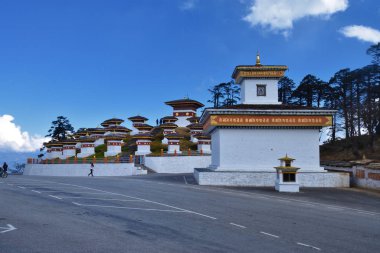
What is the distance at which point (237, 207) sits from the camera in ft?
53.7

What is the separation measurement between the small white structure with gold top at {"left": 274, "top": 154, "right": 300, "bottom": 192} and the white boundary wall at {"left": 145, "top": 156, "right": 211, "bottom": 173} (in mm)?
22388

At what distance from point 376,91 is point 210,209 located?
44.8m

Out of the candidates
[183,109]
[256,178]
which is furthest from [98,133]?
[256,178]

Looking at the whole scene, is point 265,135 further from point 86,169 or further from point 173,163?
point 86,169

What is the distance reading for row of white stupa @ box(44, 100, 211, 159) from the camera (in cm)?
5456

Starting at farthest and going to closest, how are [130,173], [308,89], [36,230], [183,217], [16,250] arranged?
1. [308,89]
2. [130,173]
3. [183,217]
4. [36,230]
5. [16,250]

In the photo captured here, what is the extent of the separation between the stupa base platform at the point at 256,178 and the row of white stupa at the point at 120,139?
22.2 m

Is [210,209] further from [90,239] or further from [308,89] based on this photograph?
[308,89]

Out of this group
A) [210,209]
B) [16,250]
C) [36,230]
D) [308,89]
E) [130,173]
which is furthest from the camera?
[308,89]

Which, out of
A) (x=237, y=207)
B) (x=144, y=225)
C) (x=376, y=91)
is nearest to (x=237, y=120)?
(x=237, y=207)

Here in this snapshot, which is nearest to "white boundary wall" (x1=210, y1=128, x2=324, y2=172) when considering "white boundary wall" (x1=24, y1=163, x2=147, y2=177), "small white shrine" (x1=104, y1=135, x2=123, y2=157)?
"white boundary wall" (x1=24, y1=163, x2=147, y2=177)

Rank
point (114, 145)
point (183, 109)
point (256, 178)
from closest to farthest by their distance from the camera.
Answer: point (256, 178), point (114, 145), point (183, 109)

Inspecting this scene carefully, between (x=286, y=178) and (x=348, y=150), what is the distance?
33.2 m

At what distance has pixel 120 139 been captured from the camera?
2293 inches
